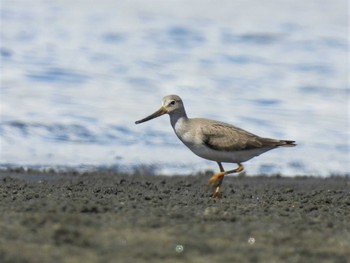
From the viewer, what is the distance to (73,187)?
28.8 ft

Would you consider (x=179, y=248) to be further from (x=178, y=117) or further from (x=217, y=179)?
(x=178, y=117)

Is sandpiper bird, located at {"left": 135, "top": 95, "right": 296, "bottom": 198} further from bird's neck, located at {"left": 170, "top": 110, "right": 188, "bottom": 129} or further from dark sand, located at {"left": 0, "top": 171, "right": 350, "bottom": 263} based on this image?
dark sand, located at {"left": 0, "top": 171, "right": 350, "bottom": 263}

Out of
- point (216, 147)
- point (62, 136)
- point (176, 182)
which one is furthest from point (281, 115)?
point (216, 147)

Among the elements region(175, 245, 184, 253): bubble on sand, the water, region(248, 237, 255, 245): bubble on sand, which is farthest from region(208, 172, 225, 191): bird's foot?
region(175, 245, 184, 253): bubble on sand

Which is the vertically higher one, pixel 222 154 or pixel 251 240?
pixel 251 240

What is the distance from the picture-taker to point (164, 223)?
6258 mm

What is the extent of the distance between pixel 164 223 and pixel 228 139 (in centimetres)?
283

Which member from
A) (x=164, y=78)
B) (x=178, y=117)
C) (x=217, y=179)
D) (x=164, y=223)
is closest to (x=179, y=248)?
(x=164, y=223)

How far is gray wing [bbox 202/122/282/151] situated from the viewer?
29.1 feet

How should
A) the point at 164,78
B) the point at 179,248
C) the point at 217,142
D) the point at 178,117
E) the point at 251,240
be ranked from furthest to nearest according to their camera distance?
1. the point at 164,78
2. the point at 178,117
3. the point at 217,142
4. the point at 251,240
5. the point at 179,248

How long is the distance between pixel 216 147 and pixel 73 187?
1387 mm

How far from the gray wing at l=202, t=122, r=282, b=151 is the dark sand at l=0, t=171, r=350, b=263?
18.6 inches

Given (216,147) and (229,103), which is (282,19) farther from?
(216,147)

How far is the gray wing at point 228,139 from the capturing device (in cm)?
888
